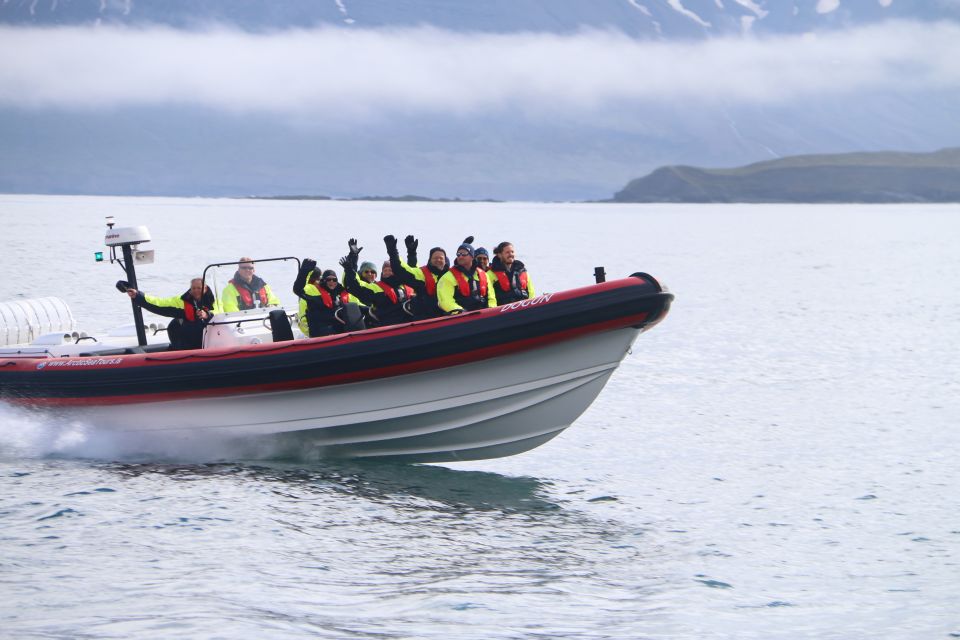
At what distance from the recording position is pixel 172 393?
31.6 ft

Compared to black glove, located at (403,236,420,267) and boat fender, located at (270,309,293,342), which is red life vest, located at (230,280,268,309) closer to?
boat fender, located at (270,309,293,342)

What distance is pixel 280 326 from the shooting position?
986cm

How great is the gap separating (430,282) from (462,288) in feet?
1.37

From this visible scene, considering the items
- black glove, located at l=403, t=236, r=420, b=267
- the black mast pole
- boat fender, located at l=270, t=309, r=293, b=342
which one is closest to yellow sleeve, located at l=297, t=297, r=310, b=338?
boat fender, located at l=270, t=309, r=293, b=342

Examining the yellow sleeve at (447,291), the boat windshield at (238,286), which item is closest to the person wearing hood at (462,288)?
the yellow sleeve at (447,291)

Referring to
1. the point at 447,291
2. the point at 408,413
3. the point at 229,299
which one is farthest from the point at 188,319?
the point at 447,291

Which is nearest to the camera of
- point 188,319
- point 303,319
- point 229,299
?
point 303,319

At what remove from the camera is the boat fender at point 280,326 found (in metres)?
9.85

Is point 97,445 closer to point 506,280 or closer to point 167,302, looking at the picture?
point 167,302

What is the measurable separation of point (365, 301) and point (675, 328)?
46.9 ft

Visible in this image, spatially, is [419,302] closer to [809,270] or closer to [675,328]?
[675,328]

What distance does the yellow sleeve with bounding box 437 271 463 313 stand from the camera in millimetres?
9594

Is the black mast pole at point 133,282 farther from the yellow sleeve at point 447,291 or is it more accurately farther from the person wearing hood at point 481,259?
the person wearing hood at point 481,259

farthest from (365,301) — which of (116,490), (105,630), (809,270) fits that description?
(809,270)
